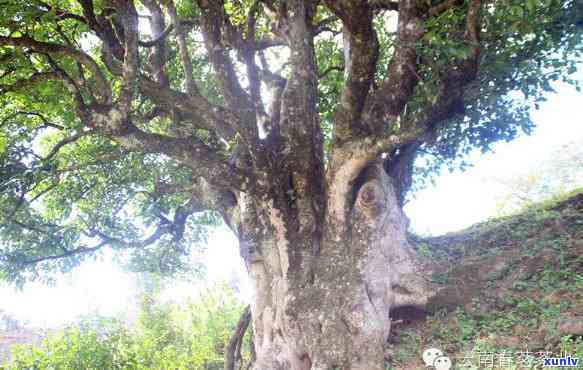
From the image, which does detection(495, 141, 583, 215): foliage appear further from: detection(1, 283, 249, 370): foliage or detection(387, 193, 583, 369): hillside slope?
detection(1, 283, 249, 370): foliage

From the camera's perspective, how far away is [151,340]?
885cm

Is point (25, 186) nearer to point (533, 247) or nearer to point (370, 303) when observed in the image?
point (370, 303)

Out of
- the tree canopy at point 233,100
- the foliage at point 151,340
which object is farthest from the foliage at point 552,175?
the foliage at point 151,340

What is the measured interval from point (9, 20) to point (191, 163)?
3.01 m

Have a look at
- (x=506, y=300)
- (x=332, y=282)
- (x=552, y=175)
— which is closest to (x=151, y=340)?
(x=332, y=282)

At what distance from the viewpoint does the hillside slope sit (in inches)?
178

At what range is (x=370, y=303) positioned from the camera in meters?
5.75

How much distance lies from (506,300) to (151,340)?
6650 millimetres

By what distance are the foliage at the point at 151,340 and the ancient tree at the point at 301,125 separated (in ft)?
5.45

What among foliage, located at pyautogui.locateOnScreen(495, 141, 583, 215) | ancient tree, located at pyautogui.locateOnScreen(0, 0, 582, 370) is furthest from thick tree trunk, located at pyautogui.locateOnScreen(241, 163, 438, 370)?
foliage, located at pyautogui.locateOnScreen(495, 141, 583, 215)

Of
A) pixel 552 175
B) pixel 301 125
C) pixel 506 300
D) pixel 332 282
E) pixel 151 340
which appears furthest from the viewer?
pixel 552 175

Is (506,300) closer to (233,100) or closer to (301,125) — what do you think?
(301,125)

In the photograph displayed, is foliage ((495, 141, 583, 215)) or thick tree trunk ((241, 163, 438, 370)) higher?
foliage ((495, 141, 583, 215))

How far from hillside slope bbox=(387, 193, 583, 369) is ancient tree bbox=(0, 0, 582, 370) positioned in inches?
15.7
